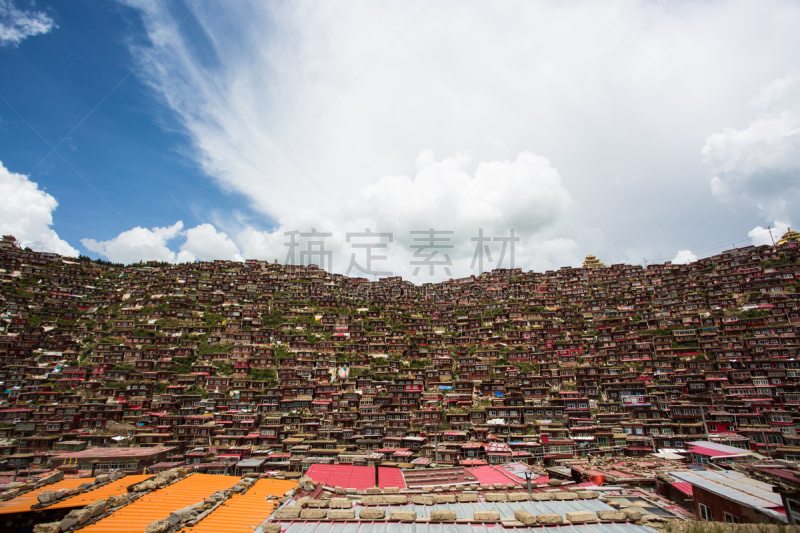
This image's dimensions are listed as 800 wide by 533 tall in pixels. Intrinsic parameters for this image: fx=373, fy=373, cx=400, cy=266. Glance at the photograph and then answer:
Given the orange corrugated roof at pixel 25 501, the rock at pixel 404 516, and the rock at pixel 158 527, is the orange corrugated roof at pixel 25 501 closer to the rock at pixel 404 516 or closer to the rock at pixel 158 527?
the rock at pixel 158 527

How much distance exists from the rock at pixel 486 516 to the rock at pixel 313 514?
5.53 metres

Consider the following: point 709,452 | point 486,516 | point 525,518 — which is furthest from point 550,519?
point 709,452

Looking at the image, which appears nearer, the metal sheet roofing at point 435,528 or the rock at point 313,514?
the metal sheet roofing at point 435,528

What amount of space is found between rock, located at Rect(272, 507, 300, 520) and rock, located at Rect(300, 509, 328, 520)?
22 cm

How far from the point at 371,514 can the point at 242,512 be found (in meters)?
7.89

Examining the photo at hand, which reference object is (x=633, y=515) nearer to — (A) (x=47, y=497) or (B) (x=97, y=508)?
(B) (x=97, y=508)

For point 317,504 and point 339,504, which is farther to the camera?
point 317,504

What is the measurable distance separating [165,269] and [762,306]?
139m

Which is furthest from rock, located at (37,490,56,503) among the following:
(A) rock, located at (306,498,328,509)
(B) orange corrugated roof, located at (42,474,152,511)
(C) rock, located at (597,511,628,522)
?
(C) rock, located at (597,511,628,522)

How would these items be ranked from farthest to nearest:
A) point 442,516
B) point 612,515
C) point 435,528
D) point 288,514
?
point 288,514 < point 442,516 < point 612,515 < point 435,528

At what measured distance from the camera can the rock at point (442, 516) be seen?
13117 millimetres

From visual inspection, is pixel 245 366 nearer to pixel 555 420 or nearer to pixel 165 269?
pixel 555 420

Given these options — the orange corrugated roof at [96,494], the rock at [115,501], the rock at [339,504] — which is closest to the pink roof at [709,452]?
the rock at [339,504]

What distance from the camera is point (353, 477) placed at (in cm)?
2834
